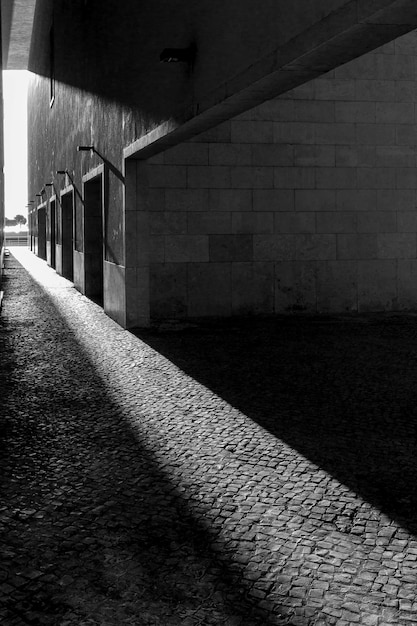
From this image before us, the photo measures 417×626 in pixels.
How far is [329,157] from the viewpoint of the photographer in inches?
593

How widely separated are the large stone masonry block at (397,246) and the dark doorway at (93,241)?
7471mm

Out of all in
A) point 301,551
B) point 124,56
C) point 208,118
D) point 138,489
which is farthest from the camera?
point 124,56

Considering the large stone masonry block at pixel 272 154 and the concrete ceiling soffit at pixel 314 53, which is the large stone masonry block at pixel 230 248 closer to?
the large stone masonry block at pixel 272 154

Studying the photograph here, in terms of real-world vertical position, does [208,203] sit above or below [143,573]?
above

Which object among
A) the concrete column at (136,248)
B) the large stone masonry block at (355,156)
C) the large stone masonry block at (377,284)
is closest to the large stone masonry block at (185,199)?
the concrete column at (136,248)

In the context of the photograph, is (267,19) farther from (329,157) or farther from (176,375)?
(329,157)

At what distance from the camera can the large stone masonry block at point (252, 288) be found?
14836 mm

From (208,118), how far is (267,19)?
224 cm

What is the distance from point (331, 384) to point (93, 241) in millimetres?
12355

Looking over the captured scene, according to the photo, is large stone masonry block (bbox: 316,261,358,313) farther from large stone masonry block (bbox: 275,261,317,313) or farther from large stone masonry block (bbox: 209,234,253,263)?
large stone masonry block (bbox: 209,234,253,263)

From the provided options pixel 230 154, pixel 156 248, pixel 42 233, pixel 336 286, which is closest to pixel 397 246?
pixel 336 286

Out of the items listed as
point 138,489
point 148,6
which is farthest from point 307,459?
point 148,6

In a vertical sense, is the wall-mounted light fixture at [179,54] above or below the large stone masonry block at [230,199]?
above

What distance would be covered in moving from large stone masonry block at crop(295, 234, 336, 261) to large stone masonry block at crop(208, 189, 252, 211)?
1.25 meters
